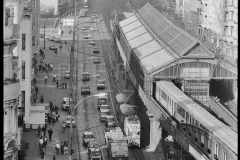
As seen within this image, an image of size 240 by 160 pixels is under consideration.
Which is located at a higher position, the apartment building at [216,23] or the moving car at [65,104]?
the apartment building at [216,23]

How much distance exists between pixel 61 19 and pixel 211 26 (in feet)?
164

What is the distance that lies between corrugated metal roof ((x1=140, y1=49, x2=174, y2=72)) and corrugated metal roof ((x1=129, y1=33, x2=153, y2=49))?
992 cm

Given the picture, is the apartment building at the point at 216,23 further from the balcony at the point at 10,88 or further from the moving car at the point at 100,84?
the balcony at the point at 10,88

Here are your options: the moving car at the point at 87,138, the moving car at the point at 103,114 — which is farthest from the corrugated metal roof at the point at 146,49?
the moving car at the point at 87,138

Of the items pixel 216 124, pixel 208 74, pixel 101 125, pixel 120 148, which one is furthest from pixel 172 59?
pixel 216 124

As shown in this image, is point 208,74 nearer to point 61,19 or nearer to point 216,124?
point 216,124

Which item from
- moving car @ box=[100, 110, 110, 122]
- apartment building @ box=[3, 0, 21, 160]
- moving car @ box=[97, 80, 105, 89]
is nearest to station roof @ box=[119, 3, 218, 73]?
moving car @ box=[97, 80, 105, 89]

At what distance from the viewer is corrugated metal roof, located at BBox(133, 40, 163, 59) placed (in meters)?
84.7

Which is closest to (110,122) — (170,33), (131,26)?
(170,33)

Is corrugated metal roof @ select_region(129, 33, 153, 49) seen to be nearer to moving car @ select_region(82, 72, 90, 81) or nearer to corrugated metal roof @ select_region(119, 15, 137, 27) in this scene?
moving car @ select_region(82, 72, 90, 81)

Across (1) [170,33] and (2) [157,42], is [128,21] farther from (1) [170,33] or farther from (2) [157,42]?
(2) [157,42]

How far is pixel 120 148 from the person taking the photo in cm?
5862

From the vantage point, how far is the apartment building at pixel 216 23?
323 feet

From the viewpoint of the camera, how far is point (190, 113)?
55094 mm
